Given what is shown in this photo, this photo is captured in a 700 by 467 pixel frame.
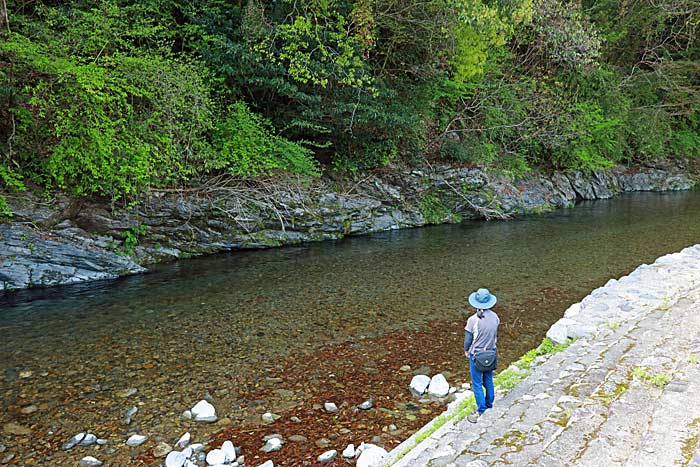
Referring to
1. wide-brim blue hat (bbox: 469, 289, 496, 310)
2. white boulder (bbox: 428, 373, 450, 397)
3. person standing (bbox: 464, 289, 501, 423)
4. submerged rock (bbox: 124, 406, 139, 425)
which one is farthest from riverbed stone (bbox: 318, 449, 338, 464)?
submerged rock (bbox: 124, 406, 139, 425)

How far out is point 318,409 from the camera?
4.90 meters

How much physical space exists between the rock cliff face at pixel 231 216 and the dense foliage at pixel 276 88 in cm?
67

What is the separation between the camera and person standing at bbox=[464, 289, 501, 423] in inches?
155

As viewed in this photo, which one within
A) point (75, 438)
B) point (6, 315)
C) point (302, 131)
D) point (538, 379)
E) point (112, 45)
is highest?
point (112, 45)

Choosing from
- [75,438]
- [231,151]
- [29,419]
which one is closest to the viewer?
[75,438]

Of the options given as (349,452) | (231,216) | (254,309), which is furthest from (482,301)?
(231,216)

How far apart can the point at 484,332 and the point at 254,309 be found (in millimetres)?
4998

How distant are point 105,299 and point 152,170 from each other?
3263 millimetres

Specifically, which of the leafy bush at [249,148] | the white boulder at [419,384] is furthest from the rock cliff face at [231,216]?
the white boulder at [419,384]

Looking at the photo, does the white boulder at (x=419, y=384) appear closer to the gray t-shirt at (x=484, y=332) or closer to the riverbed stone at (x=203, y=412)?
the gray t-shirt at (x=484, y=332)

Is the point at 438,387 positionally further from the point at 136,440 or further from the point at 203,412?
the point at 136,440

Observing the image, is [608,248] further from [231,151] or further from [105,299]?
[105,299]

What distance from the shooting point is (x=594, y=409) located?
3434mm

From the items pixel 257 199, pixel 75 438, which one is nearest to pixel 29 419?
pixel 75 438
